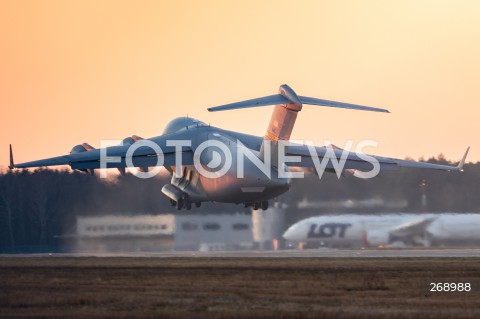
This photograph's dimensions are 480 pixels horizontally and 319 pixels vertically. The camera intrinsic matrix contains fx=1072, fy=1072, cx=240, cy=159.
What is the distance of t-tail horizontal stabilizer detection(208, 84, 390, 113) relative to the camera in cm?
4562

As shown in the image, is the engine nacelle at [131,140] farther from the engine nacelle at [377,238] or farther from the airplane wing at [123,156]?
the engine nacelle at [377,238]

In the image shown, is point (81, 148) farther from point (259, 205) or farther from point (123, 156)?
point (259, 205)

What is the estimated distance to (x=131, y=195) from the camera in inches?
2269

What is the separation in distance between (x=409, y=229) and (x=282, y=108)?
10.5 m

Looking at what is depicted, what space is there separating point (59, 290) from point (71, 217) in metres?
27.7

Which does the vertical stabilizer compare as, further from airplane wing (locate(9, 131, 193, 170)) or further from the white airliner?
→ the white airliner

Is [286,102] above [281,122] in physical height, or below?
above

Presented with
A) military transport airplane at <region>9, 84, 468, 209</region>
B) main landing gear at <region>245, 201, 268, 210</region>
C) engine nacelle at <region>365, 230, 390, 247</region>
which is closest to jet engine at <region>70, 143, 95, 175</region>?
military transport airplane at <region>9, 84, 468, 209</region>

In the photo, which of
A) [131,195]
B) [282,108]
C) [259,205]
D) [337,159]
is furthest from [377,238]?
[131,195]

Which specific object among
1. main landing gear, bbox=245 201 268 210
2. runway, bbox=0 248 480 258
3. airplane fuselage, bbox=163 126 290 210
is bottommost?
runway, bbox=0 248 480 258

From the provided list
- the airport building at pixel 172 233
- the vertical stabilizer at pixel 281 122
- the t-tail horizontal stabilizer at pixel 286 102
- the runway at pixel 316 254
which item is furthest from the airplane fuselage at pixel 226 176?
the t-tail horizontal stabilizer at pixel 286 102

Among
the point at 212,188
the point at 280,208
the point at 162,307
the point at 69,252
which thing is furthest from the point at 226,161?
the point at 162,307

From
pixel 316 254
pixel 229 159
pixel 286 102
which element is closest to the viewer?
pixel 286 102

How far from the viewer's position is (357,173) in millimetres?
56969
